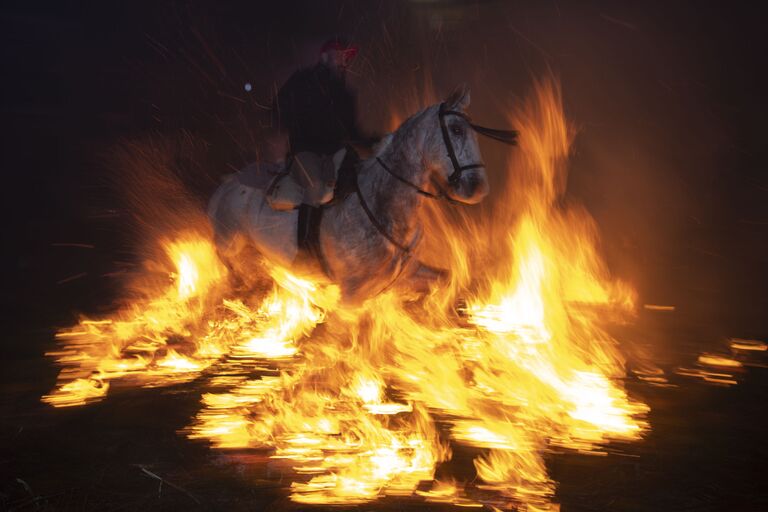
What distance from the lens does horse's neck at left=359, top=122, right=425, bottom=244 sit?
509cm

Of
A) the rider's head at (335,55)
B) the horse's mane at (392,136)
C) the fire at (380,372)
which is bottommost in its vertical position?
the fire at (380,372)

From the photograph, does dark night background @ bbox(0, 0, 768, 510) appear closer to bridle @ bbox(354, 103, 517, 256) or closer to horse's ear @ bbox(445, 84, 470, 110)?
bridle @ bbox(354, 103, 517, 256)

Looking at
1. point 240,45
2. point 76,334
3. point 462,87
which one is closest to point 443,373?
point 462,87

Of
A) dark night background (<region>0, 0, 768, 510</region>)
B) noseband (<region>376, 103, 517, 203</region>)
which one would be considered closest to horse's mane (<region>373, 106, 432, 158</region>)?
noseband (<region>376, 103, 517, 203</region>)

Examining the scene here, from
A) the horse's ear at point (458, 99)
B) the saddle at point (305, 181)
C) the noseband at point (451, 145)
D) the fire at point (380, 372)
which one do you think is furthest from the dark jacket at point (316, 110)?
the fire at point (380, 372)

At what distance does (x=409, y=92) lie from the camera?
12.6 m

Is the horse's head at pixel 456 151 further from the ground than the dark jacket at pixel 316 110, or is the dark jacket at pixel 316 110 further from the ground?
the dark jacket at pixel 316 110

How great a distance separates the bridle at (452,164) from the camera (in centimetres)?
476

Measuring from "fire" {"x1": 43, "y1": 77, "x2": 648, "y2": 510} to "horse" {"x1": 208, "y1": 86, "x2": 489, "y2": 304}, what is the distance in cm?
34

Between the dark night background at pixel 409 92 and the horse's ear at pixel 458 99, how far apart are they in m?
5.63

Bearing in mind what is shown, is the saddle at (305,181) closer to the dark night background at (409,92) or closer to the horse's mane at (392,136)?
the horse's mane at (392,136)

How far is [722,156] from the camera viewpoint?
1211 cm

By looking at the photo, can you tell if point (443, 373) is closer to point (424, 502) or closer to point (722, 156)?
point (424, 502)

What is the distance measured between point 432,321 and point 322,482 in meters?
2.30
